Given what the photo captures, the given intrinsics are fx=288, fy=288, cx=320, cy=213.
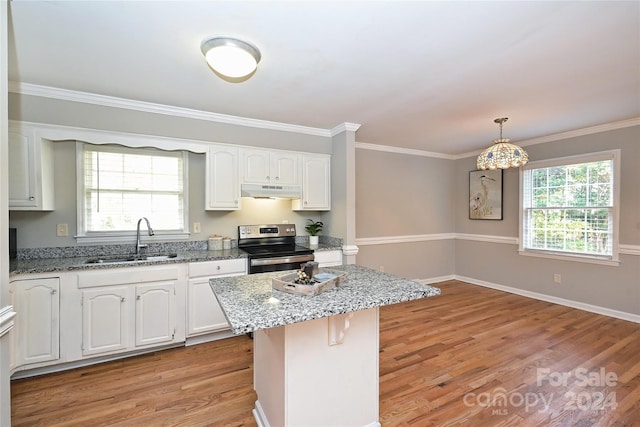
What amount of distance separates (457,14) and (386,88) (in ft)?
3.18

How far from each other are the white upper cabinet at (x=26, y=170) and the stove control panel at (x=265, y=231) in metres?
1.84

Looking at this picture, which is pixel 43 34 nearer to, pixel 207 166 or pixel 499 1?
pixel 207 166

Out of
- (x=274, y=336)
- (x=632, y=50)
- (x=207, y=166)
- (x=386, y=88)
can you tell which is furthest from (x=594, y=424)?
(x=207, y=166)

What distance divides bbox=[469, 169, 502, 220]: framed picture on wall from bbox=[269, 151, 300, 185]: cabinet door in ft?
11.2

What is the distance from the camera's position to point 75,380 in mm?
A: 2338

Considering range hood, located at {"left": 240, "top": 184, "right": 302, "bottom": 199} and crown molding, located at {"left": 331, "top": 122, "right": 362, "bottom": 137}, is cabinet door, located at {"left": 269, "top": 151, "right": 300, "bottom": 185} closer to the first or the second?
range hood, located at {"left": 240, "top": 184, "right": 302, "bottom": 199}

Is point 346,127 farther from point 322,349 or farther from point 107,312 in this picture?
point 107,312

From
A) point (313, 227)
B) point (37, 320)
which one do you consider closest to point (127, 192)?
→ point (37, 320)

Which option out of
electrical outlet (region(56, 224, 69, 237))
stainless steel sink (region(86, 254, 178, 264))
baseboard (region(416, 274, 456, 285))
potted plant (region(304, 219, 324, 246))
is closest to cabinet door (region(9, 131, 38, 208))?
electrical outlet (region(56, 224, 69, 237))

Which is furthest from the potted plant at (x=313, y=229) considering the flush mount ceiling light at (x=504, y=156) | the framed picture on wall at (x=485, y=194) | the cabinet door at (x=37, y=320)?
the framed picture on wall at (x=485, y=194)

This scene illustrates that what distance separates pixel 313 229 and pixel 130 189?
2152 mm

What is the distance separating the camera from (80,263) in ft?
8.21

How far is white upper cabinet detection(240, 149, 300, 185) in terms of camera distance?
11.0 feet

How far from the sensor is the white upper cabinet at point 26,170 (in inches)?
96.4
